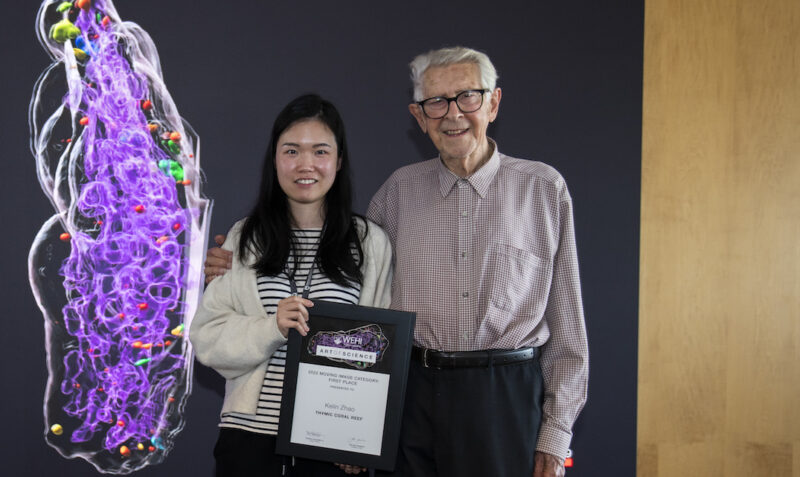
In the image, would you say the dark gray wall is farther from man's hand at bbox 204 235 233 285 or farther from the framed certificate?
the framed certificate

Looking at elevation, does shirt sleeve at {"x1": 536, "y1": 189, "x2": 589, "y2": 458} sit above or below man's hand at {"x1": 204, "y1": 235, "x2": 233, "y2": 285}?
below

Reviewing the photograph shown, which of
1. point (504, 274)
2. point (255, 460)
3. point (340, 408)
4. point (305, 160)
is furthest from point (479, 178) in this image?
point (255, 460)

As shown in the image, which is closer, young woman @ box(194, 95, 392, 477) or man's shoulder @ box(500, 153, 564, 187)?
young woman @ box(194, 95, 392, 477)

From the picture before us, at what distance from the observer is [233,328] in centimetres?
186

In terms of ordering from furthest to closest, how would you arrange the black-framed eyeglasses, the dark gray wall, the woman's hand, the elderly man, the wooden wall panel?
1. the wooden wall panel
2. the dark gray wall
3. the black-framed eyeglasses
4. the elderly man
5. the woman's hand

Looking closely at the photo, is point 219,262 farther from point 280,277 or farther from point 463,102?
point 463,102

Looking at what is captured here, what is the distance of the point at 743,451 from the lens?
3156mm

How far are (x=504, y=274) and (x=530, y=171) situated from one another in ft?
1.12

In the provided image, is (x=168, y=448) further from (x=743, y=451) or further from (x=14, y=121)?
(x=743, y=451)

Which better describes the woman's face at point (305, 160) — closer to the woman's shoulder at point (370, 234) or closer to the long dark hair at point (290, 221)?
the long dark hair at point (290, 221)

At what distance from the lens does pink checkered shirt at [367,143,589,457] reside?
6.52 ft

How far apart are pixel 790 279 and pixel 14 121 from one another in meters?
3.42

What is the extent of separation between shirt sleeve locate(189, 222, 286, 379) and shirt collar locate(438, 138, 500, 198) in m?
0.64

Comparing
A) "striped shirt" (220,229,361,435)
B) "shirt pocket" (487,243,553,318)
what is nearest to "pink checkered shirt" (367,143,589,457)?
"shirt pocket" (487,243,553,318)
